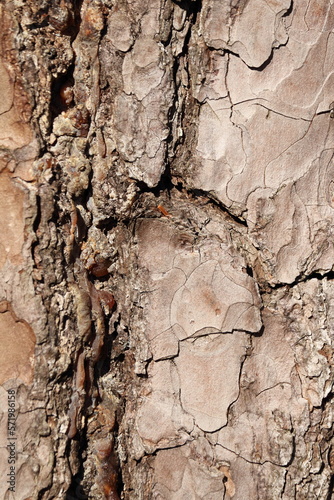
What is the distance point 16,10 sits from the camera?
114cm

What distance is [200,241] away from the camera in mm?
1254

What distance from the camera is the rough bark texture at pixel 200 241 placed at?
124 cm

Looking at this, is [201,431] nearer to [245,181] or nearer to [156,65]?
[245,181]

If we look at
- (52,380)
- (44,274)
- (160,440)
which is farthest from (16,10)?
(160,440)

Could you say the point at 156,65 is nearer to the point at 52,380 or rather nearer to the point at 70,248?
the point at 70,248

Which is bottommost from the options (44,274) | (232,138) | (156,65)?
(44,274)

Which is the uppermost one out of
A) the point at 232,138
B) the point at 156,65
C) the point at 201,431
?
the point at 156,65

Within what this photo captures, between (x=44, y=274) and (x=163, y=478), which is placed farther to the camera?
(x=163, y=478)

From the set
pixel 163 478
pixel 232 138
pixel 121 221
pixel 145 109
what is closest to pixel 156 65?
pixel 145 109

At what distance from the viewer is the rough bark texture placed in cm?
124

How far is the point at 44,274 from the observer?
116 cm

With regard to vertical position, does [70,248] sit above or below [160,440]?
above

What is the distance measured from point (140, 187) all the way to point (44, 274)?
1.02 feet

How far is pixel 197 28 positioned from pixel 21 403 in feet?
3.10
